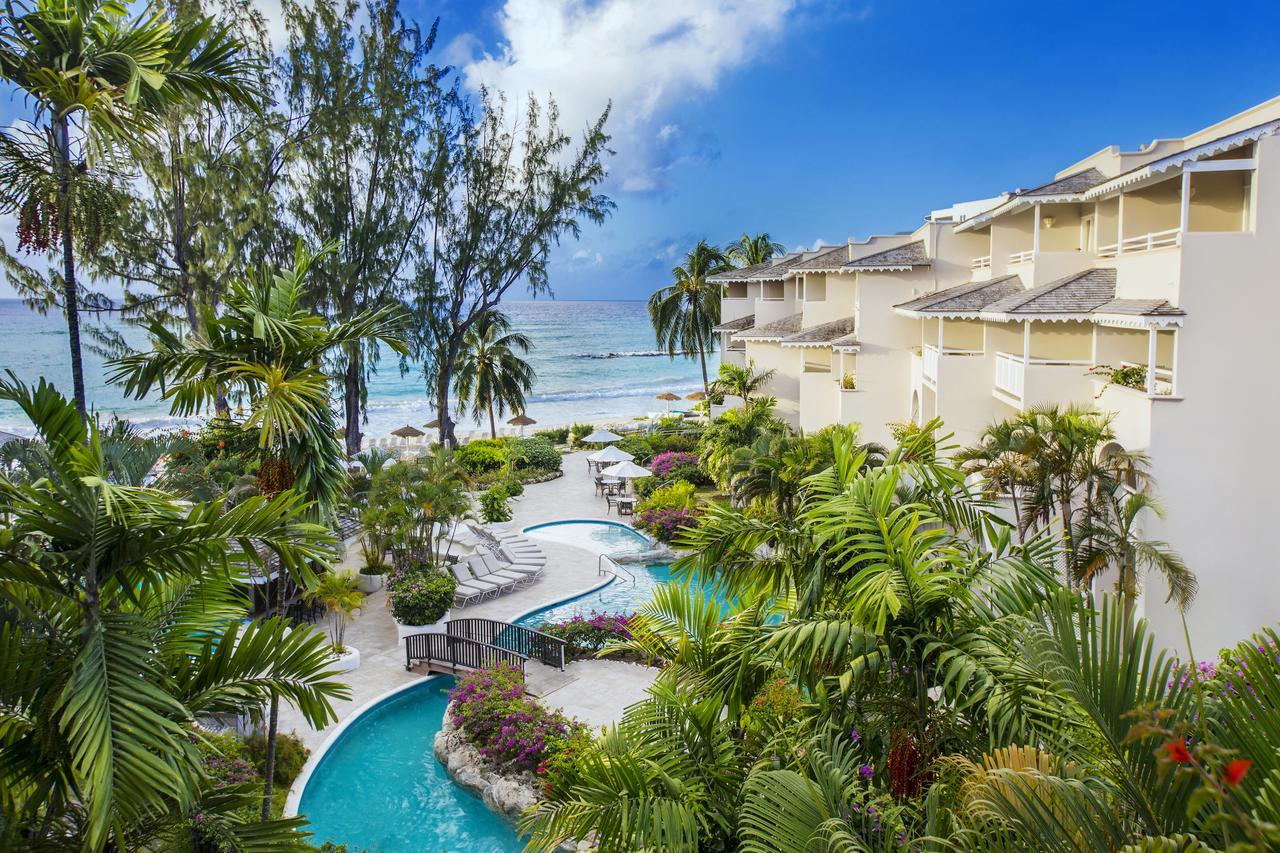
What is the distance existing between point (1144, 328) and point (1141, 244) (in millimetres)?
4890

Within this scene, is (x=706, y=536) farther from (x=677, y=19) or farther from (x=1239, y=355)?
(x=677, y=19)

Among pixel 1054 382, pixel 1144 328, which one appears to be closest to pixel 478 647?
pixel 1054 382

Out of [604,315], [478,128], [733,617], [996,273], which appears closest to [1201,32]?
[996,273]

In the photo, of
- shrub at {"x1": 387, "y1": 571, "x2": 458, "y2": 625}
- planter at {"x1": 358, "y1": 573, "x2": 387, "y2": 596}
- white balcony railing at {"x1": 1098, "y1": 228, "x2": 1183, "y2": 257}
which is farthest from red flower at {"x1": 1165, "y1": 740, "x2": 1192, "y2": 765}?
planter at {"x1": 358, "y1": 573, "x2": 387, "y2": 596}

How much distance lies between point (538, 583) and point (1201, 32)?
47.5m

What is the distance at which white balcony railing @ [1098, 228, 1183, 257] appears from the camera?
47.8 feet

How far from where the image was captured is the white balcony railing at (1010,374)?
55.8 ft

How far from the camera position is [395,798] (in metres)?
11.9

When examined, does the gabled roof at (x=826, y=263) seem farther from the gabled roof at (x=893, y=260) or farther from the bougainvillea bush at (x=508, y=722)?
the bougainvillea bush at (x=508, y=722)

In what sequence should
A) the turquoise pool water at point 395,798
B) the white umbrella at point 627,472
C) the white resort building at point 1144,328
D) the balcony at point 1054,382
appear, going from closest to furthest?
the turquoise pool water at point 395,798, the white resort building at point 1144,328, the balcony at point 1054,382, the white umbrella at point 627,472

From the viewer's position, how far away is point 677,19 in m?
94.4

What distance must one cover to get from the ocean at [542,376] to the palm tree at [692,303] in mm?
13647

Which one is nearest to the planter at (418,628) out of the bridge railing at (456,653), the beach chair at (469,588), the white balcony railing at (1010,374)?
the bridge railing at (456,653)

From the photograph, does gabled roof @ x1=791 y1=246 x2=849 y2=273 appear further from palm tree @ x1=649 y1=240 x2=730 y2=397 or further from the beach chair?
the beach chair
